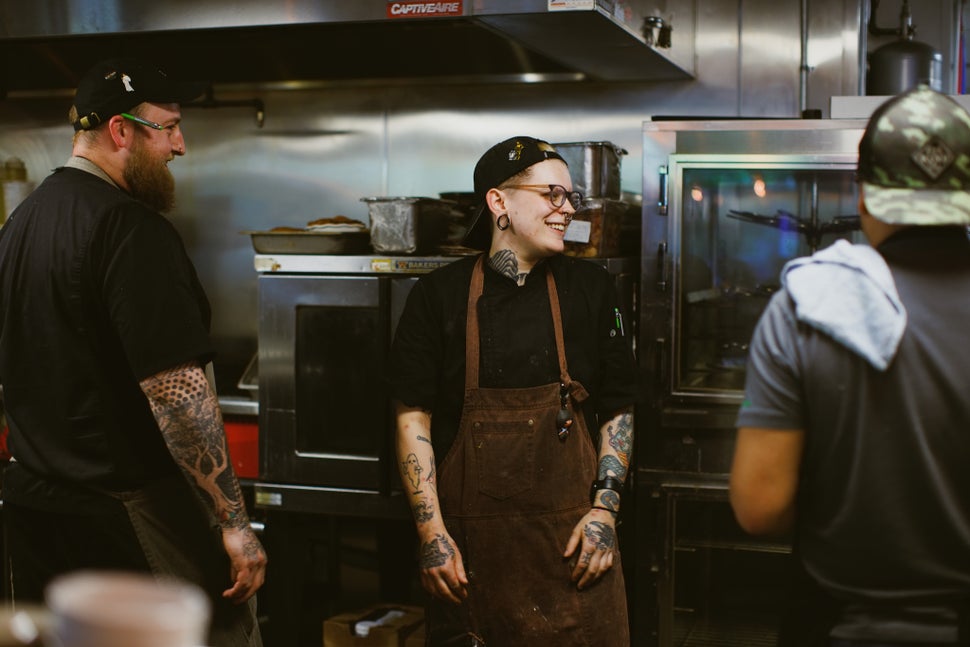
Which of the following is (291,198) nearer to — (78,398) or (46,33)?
(46,33)

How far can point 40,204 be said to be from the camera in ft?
7.80

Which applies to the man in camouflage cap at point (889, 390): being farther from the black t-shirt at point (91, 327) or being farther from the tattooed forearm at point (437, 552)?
the black t-shirt at point (91, 327)

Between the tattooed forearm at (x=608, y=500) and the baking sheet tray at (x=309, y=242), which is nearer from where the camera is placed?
the tattooed forearm at (x=608, y=500)

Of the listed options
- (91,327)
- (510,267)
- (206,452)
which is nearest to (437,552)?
(206,452)

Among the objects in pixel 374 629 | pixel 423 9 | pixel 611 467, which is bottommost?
pixel 374 629

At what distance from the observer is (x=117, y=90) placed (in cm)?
247

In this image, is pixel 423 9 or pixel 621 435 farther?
pixel 423 9

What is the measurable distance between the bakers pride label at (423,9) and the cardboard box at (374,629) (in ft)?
6.40

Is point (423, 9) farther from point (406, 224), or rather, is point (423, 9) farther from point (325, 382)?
point (325, 382)

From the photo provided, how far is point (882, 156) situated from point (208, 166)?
364cm

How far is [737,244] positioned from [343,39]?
1.52 m

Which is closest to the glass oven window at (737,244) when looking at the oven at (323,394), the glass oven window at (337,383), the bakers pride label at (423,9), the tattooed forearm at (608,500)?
the oven at (323,394)

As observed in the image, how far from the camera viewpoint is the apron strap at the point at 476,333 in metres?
2.65

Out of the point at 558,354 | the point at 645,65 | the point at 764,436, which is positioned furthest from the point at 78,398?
the point at 645,65
